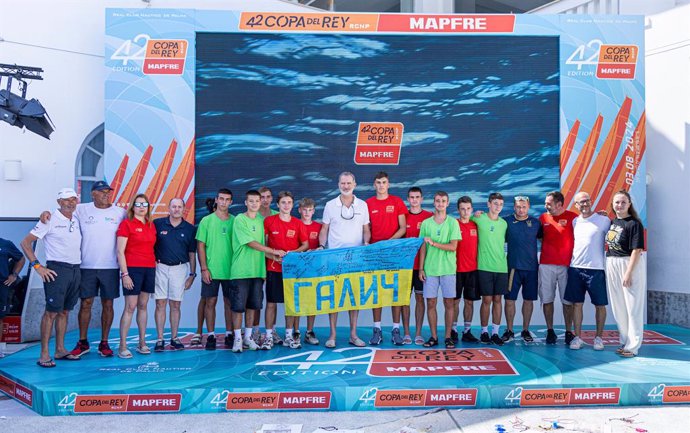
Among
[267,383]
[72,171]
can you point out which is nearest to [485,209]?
[267,383]

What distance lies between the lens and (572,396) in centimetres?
417

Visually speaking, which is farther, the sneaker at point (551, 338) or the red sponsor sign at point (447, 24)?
the red sponsor sign at point (447, 24)

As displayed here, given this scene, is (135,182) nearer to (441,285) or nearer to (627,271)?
(441,285)

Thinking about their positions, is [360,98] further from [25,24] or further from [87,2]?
[25,24]

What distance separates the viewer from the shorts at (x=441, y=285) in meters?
5.41

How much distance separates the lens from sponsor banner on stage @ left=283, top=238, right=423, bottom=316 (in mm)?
5453

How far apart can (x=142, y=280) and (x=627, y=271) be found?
171 inches

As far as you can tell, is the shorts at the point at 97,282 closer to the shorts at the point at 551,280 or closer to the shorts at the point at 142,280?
the shorts at the point at 142,280

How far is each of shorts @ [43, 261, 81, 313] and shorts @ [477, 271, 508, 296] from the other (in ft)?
12.2

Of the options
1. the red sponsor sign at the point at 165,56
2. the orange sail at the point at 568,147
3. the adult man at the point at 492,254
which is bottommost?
the adult man at the point at 492,254

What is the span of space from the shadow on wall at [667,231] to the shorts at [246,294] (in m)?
5.10

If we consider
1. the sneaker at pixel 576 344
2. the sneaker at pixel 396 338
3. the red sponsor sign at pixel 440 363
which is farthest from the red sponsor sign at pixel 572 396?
the sneaker at pixel 396 338

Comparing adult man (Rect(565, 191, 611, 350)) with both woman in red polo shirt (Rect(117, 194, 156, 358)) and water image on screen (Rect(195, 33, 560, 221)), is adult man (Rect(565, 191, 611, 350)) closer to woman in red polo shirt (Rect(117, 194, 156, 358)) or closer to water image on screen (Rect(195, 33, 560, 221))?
water image on screen (Rect(195, 33, 560, 221))

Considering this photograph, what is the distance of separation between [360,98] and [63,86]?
12.1 ft
